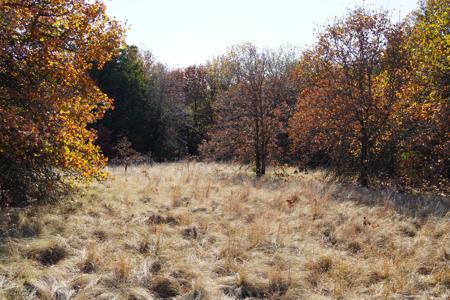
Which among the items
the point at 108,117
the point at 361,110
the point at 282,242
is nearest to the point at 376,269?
the point at 282,242

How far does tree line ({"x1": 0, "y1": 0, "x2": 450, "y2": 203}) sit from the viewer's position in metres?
6.86

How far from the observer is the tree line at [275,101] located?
686cm

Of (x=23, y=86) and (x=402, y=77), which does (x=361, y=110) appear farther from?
(x=23, y=86)

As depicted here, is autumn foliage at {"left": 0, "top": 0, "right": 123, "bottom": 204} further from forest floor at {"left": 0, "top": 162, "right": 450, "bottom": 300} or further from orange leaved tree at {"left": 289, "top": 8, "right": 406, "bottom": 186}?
orange leaved tree at {"left": 289, "top": 8, "right": 406, "bottom": 186}

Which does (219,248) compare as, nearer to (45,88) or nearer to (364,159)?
(45,88)

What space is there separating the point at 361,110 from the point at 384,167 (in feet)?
7.68

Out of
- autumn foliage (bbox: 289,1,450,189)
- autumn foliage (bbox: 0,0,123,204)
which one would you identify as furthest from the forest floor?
autumn foliage (bbox: 289,1,450,189)

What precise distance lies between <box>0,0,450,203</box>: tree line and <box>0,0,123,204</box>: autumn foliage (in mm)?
21

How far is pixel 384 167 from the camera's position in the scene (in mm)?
13523

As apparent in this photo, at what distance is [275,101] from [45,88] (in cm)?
1175

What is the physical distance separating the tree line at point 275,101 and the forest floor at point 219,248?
129 cm

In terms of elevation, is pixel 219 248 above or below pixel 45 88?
below

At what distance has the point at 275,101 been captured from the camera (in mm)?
17312

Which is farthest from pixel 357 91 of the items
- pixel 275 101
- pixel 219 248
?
pixel 219 248
